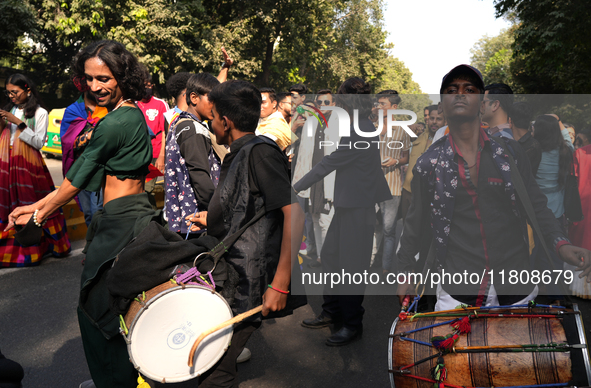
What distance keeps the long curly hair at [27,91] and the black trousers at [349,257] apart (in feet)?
12.8

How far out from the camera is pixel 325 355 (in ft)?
11.9

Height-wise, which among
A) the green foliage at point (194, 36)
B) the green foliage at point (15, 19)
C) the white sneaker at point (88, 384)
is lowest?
the white sneaker at point (88, 384)

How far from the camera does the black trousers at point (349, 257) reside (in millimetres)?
3863

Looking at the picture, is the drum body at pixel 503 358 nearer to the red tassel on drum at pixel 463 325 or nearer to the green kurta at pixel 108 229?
the red tassel on drum at pixel 463 325

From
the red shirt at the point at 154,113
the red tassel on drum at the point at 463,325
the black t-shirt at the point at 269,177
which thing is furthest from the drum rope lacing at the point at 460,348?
the red shirt at the point at 154,113

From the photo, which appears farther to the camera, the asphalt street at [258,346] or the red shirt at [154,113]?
the red shirt at [154,113]

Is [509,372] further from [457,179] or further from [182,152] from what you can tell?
[182,152]

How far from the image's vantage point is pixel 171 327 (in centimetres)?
200

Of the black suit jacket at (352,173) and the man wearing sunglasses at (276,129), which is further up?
the man wearing sunglasses at (276,129)

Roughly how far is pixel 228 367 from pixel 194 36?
68.9ft

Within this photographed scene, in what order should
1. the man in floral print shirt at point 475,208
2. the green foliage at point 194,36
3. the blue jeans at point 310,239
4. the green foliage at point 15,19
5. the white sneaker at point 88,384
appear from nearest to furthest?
1. the man in floral print shirt at point 475,208
2. the white sneaker at point 88,384
3. the blue jeans at point 310,239
4. the green foliage at point 15,19
5. the green foliage at point 194,36

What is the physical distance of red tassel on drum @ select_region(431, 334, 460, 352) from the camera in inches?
72.3

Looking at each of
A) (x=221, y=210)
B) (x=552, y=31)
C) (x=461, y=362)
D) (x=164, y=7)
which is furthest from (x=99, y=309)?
(x=164, y=7)

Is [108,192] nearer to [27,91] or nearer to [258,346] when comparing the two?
[258,346]
